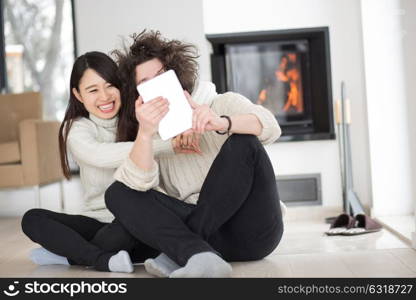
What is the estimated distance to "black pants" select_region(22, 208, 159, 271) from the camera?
222 cm

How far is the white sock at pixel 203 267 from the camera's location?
184 centimetres

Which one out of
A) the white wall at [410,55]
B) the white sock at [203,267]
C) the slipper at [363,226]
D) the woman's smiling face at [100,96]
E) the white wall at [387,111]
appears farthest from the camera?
the white wall at [387,111]

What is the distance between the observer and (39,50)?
5.56 meters

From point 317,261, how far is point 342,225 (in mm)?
1064

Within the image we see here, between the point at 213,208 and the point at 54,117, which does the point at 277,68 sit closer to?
the point at 54,117

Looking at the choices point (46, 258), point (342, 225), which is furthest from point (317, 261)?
point (342, 225)

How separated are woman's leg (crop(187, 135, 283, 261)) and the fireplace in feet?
7.14

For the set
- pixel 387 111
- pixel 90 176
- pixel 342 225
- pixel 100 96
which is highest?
pixel 100 96

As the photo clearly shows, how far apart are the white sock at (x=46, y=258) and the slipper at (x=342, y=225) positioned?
1157mm

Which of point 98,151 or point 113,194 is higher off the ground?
point 98,151

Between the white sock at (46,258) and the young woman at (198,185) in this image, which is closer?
the young woman at (198,185)

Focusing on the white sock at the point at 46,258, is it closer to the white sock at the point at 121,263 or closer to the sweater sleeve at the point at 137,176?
the white sock at the point at 121,263

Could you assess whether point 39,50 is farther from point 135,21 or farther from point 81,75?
point 81,75

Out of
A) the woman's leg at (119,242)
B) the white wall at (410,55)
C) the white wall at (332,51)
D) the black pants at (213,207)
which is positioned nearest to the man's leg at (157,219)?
the black pants at (213,207)
